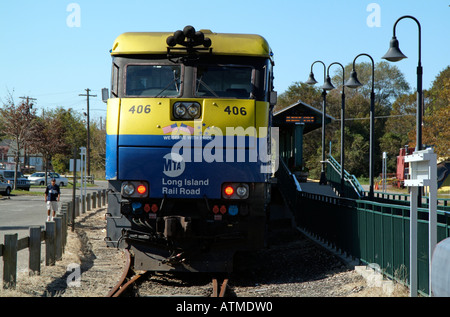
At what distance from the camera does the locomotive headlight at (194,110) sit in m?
10.6

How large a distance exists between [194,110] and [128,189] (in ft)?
5.76

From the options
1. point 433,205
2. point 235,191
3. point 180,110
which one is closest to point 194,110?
point 180,110

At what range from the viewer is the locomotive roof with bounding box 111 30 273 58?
36.2ft

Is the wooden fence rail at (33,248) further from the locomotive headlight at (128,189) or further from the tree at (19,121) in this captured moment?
the tree at (19,121)

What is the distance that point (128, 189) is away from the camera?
10.6 meters

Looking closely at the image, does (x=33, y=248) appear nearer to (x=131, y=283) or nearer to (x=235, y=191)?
(x=131, y=283)

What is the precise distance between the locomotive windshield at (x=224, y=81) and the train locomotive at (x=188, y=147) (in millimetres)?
18

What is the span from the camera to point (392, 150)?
72.9 metres

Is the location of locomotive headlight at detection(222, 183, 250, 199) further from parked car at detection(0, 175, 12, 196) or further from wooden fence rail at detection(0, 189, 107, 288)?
parked car at detection(0, 175, 12, 196)

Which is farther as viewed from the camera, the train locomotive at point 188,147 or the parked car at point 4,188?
the parked car at point 4,188

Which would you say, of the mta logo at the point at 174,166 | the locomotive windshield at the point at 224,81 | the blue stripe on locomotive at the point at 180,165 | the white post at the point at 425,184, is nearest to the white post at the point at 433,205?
the white post at the point at 425,184

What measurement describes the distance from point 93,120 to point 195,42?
102553mm

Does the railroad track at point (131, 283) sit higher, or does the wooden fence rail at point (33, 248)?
the wooden fence rail at point (33, 248)
